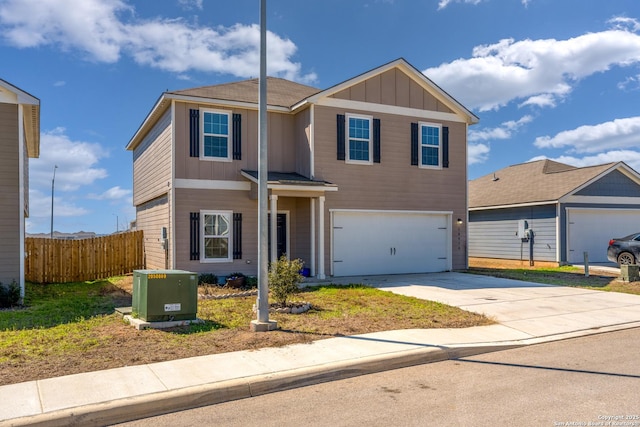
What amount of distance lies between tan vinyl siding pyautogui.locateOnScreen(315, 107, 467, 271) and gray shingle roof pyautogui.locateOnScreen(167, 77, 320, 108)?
2.15 meters

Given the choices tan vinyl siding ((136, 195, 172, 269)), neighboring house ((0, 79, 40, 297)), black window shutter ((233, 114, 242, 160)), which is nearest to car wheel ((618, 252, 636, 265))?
black window shutter ((233, 114, 242, 160))

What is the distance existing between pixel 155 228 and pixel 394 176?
27.8ft

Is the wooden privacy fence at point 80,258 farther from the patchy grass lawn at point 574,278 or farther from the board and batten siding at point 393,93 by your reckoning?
the patchy grass lawn at point 574,278

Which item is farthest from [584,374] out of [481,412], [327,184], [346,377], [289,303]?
[327,184]

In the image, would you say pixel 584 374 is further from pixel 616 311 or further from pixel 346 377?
A: pixel 616 311

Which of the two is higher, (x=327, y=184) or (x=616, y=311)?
(x=327, y=184)

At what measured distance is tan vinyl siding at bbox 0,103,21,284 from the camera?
11.8 m

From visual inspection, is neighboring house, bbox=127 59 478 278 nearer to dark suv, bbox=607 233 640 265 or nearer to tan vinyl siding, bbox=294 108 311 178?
tan vinyl siding, bbox=294 108 311 178

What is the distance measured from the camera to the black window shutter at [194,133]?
14.9 meters

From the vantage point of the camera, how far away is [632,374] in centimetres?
607

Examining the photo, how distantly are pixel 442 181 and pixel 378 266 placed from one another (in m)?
3.97

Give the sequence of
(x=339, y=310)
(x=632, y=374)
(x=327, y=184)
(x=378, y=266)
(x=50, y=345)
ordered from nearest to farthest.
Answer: (x=632, y=374), (x=50, y=345), (x=339, y=310), (x=327, y=184), (x=378, y=266)

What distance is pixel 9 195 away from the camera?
1188 centimetres

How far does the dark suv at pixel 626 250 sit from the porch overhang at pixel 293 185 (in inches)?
443
